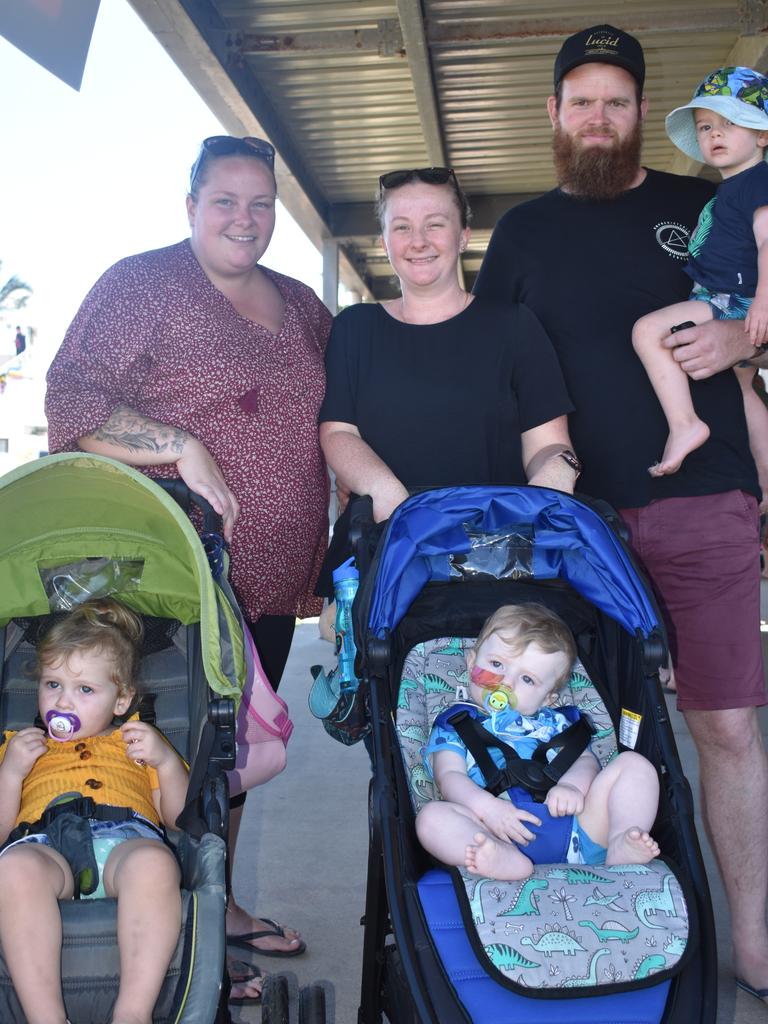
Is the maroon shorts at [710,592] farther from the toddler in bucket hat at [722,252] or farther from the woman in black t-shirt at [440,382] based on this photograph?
the woman in black t-shirt at [440,382]

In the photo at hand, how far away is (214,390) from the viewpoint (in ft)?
8.43

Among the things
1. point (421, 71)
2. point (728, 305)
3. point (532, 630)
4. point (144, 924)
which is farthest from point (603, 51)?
point (421, 71)

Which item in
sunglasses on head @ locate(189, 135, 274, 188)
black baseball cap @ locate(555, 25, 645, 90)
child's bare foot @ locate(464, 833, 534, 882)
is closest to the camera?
child's bare foot @ locate(464, 833, 534, 882)

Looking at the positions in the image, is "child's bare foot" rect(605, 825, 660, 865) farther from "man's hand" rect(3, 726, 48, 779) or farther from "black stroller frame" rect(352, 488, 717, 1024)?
"man's hand" rect(3, 726, 48, 779)

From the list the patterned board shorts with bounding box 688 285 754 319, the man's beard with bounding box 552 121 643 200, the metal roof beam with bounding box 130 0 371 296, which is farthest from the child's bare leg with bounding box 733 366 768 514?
the metal roof beam with bounding box 130 0 371 296

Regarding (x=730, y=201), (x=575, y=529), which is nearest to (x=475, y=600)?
(x=575, y=529)

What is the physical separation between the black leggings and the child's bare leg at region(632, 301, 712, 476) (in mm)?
1046

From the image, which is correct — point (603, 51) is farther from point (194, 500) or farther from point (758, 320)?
point (194, 500)

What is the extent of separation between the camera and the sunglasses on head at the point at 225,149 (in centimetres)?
266

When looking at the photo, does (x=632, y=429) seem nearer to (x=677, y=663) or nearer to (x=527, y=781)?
(x=677, y=663)

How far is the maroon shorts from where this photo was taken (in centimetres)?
262

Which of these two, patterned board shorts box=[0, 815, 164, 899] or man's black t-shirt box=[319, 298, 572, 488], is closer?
patterned board shorts box=[0, 815, 164, 899]

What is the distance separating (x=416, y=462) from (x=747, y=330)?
2.96ft

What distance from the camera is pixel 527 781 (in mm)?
2117
